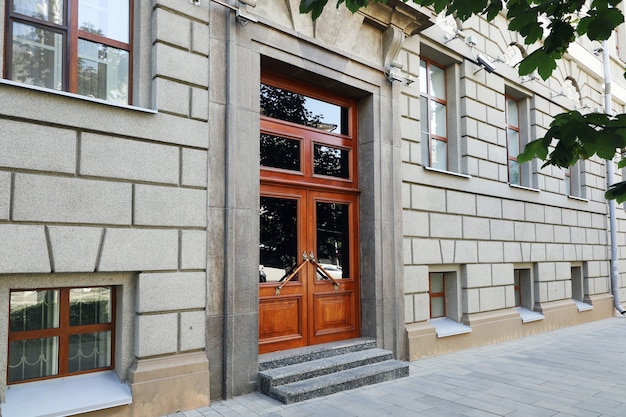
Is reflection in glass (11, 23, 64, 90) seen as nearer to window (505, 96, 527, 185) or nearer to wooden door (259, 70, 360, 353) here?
wooden door (259, 70, 360, 353)

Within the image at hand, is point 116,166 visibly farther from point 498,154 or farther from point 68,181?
point 498,154

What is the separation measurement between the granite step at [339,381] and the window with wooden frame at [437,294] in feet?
7.38

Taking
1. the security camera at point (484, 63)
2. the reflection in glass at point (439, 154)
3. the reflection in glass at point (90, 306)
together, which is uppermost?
the security camera at point (484, 63)

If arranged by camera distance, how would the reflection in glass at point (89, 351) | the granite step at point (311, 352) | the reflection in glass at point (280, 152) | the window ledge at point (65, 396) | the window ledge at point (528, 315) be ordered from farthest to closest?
the window ledge at point (528, 315), the reflection in glass at point (280, 152), the granite step at point (311, 352), the reflection in glass at point (89, 351), the window ledge at point (65, 396)

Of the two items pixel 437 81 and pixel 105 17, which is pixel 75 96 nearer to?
pixel 105 17

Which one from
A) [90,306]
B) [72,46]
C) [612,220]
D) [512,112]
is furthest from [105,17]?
[612,220]

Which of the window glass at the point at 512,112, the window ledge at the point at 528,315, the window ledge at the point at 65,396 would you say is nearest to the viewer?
the window ledge at the point at 65,396

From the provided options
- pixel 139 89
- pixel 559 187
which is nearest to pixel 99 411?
pixel 139 89

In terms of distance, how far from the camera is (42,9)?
4.95 meters

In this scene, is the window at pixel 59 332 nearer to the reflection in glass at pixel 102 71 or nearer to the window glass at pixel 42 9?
the reflection in glass at pixel 102 71

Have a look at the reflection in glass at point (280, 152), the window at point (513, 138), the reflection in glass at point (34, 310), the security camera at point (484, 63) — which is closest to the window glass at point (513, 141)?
the window at point (513, 138)

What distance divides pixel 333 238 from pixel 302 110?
2084mm

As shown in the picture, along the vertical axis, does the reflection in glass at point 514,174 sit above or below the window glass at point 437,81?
below

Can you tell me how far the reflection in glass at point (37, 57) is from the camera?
15.6 ft
